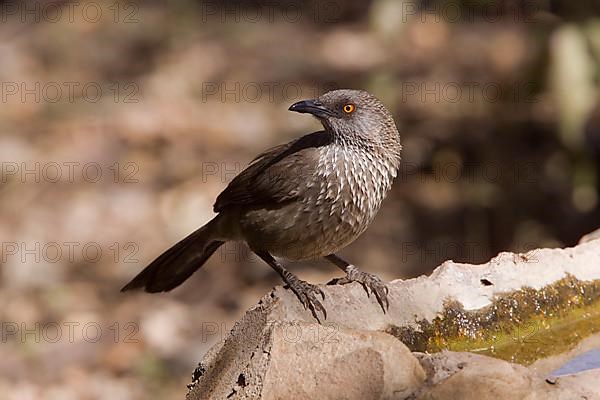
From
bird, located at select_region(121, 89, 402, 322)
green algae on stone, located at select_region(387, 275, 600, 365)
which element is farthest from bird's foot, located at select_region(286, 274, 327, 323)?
bird, located at select_region(121, 89, 402, 322)

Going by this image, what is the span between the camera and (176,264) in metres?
5.97

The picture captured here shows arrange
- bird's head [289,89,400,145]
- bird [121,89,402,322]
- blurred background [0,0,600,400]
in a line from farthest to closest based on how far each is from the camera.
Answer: blurred background [0,0,600,400], bird's head [289,89,400,145], bird [121,89,402,322]

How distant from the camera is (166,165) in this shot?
997 cm

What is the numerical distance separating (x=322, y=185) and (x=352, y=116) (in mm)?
398

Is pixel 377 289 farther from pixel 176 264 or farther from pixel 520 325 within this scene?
pixel 176 264

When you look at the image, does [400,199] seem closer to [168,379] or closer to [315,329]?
[168,379]

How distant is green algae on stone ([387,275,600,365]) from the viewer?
4543 mm

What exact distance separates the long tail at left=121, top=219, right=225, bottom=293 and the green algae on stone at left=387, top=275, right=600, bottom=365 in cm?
177

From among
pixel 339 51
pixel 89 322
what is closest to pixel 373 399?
pixel 89 322

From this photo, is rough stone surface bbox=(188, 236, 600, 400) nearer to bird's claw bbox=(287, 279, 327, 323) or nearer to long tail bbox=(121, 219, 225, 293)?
bird's claw bbox=(287, 279, 327, 323)

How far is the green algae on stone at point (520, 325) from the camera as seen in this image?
454 centimetres

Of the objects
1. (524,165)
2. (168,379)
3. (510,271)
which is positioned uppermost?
(510,271)

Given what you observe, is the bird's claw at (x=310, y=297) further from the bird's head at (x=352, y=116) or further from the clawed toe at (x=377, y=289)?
the bird's head at (x=352, y=116)

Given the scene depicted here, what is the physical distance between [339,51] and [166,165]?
2977mm
